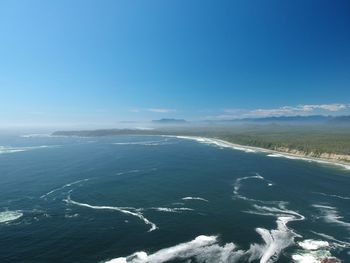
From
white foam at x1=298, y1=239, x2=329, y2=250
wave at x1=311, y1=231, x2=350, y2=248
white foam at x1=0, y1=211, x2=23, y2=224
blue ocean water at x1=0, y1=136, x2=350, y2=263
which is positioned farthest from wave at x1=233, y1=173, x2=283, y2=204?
white foam at x1=0, y1=211, x2=23, y2=224

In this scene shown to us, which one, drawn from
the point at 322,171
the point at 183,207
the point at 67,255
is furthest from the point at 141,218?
the point at 322,171

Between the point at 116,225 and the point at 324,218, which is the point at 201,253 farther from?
the point at 324,218

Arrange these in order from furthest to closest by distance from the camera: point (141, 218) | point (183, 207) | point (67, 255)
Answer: point (183, 207) → point (141, 218) → point (67, 255)

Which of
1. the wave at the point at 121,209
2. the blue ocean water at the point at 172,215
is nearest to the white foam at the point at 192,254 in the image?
the blue ocean water at the point at 172,215

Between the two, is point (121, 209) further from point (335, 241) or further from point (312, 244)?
point (335, 241)

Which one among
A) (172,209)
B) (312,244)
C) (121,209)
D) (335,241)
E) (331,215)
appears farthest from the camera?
(172,209)

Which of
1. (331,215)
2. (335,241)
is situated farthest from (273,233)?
(331,215)

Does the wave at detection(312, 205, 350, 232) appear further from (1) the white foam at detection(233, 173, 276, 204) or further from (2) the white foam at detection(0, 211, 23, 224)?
(2) the white foam at detection(0, 211, 23, 224)
